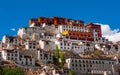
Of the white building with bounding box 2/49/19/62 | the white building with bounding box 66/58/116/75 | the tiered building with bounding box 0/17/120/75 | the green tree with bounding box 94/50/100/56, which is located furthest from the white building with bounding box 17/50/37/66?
the green tree with bounding box 94/50/100/56

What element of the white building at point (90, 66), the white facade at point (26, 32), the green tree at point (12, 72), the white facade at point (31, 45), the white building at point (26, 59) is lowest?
the green tree at point (12, 72)

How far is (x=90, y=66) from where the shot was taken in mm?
92312

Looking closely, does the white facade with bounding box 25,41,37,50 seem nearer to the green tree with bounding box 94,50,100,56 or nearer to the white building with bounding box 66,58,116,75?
the white building with bounding box 66,58,116,75

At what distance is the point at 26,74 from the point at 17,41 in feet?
81.7

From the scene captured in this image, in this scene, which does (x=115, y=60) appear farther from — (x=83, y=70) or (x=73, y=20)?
(x=73, y=20)

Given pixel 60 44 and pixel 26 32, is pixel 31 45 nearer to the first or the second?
pixel 60 44

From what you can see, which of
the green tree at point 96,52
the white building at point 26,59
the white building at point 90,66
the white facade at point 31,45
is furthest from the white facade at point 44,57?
the green tree at point 96,52

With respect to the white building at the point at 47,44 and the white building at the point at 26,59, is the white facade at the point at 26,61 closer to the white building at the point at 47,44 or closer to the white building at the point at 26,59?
the white building at the point at 26,59

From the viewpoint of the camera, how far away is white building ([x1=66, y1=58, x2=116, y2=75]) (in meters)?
90.3

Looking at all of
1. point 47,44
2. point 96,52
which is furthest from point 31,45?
point 96,52

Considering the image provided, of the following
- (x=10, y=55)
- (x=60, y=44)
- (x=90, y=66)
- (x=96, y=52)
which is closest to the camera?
(x=10, y=55)

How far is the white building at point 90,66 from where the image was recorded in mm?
90312

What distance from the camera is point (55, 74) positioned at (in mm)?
82188

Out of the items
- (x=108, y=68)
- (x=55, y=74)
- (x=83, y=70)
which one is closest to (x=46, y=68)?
(x=55, y=74)
